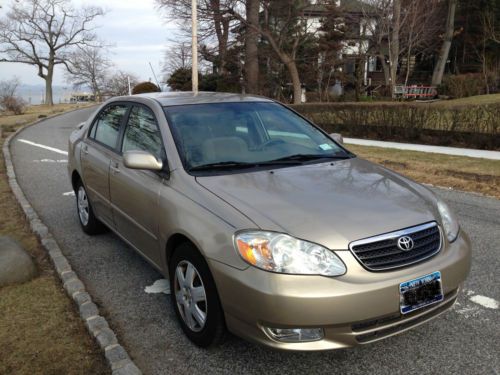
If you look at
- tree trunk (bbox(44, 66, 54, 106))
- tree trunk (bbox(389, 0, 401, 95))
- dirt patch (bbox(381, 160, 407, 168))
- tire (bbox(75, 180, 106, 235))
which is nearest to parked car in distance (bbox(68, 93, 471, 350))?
tire (bbox(75, 180, 106, 235))

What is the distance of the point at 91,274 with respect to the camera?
419 centimetres

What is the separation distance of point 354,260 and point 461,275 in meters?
0.83

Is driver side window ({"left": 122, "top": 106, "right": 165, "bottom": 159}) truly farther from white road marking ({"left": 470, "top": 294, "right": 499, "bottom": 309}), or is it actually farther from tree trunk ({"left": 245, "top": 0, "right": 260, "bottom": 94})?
tree trunk ({"left": 245, "top": 0, "right": 260, "bottom": 94})

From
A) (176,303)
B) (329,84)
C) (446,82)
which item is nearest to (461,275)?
(176,303)

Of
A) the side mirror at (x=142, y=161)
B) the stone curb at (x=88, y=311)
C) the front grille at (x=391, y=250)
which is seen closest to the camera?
the front grille at (x=391, y=250)

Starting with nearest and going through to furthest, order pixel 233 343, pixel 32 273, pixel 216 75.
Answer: pixel 233 343, pixel 32 273, pixel 216 75

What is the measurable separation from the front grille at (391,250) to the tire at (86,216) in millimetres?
3349

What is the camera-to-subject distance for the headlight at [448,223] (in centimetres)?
288

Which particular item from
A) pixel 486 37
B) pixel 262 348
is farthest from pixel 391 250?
pixel 486 37

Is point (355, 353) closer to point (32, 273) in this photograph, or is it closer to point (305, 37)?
point (32, 273)

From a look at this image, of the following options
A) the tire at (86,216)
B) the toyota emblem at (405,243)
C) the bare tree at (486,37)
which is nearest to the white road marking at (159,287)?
the tire at (86,216)

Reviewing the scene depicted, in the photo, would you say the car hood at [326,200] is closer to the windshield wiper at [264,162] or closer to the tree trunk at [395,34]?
the windshield wiper at [264,162]

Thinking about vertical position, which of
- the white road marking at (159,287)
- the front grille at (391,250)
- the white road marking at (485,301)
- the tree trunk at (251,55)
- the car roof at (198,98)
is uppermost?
the tree trunk at (251,55)

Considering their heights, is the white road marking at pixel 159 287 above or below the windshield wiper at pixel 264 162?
below
